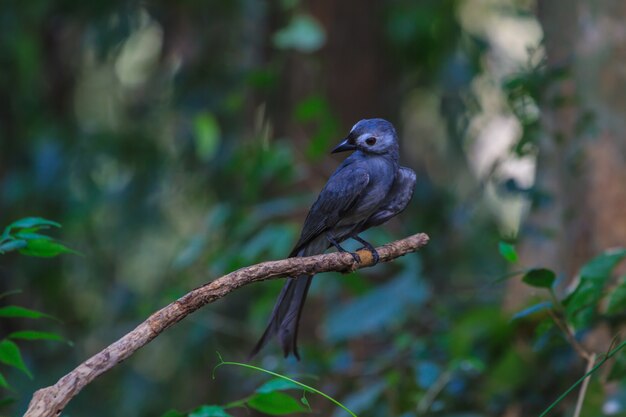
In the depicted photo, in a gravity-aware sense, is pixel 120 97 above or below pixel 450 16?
above

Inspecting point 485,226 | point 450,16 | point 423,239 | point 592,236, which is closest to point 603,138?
point 592,236

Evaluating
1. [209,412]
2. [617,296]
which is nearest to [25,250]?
[209,412]

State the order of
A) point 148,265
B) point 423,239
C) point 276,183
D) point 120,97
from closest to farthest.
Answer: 1. point 423,239
2. point 276,183
3. point 120,97
4. point 148,265

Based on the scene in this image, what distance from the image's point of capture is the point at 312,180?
5332 millimetres

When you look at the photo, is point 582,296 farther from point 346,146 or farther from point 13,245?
point 13,245

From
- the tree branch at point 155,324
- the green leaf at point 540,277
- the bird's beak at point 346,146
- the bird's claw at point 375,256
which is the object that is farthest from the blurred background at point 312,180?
the tree branch at point 155,324

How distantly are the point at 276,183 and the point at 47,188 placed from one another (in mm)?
1738

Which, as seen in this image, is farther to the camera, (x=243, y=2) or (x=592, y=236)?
(x=243, y=2)

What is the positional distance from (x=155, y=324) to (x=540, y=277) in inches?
43.7

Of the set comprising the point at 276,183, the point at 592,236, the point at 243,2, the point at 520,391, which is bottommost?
the point at 520,391

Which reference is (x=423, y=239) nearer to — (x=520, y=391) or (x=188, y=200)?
(x=520, y=391)

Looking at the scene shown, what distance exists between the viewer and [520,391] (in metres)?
4.00

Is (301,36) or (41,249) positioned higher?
(301,36)

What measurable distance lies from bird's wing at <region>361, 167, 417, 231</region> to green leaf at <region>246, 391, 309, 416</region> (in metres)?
0.95
